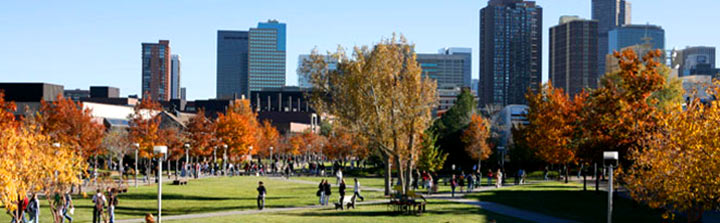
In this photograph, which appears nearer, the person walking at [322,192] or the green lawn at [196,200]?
the green lawn at [196,200]

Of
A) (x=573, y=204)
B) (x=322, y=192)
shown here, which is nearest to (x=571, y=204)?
(x=573, y=204)

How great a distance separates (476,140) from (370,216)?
50.9 m

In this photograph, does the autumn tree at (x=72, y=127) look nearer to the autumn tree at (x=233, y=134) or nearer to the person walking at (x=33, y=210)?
the autumn tree at (x=233, y=134)

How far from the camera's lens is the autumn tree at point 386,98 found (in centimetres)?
4397

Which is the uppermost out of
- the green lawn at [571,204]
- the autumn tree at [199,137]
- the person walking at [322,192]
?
the autumn tree at [199,137]

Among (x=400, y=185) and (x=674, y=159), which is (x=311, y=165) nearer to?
(x=400, y=185)

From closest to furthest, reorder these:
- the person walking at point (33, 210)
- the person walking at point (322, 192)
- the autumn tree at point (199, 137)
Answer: the person walking at point (33, 210)
the person walking at point (322, 192)
the autumn tree at point (199, 137)

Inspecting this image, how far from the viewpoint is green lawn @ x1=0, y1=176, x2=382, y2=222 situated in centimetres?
3547

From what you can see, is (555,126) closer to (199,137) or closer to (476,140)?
(476,140)

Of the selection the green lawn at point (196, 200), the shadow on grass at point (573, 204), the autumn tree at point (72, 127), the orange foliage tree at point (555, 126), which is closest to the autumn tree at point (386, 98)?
the green lawn at point (196, 200)

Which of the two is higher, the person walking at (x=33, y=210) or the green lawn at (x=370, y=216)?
the person walking at (x=33, y=210)

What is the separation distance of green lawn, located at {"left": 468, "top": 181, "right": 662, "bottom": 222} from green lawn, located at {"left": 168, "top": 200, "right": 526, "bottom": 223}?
410 centimetres

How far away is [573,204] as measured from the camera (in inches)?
1638

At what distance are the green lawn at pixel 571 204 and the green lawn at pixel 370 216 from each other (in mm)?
4100
